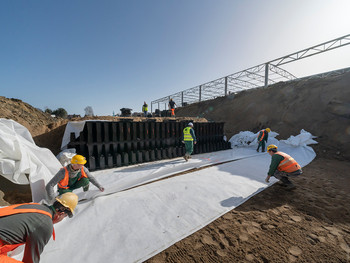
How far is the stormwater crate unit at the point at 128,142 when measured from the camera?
576cm

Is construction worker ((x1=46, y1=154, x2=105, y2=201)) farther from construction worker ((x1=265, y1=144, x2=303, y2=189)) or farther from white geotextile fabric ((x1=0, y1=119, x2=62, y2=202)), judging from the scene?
construction worker ((x1=265, y1=144, x2=303, y2=189))

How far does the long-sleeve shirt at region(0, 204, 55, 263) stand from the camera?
1376 millimetres

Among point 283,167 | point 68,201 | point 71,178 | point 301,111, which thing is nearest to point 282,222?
point 283,167

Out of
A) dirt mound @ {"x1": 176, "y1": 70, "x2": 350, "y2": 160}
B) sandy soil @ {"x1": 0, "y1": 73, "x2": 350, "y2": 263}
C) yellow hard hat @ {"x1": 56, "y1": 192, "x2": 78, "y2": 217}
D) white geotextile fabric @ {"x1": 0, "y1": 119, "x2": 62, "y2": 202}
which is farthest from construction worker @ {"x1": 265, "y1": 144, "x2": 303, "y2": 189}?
dirt mound @ {"x1": 176, "y1": 70, "x2": 350, "y2": 160}

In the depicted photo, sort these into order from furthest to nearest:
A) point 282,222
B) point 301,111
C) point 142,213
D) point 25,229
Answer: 1. point 301,111
2. point 142,213
3. point 282,222
4. point 25,229

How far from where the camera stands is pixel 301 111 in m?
12.1

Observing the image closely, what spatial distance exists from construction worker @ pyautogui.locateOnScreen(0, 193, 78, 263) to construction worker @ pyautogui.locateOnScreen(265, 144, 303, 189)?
4.98 m

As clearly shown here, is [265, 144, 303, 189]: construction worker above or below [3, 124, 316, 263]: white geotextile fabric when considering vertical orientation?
above

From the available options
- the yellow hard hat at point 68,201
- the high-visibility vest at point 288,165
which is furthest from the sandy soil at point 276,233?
the yellow hard hat at point 68,201

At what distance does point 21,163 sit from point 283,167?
6.66m

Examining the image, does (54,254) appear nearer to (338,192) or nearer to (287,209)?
(287,209)

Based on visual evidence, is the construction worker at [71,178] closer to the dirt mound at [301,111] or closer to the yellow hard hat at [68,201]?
the yellow hard hat at [68,201]

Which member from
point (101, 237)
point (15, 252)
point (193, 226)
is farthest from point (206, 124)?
point (15, 252)

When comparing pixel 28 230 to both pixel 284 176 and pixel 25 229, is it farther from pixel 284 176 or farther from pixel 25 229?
pixel 284 176
